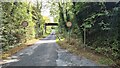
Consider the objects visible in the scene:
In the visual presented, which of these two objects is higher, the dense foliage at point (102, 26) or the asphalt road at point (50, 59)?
the dense foliage at point (102, 26)

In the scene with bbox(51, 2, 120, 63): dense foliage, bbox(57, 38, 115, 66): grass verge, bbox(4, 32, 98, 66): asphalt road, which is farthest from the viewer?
bbox(51, 2, 120, 63): dense foliage

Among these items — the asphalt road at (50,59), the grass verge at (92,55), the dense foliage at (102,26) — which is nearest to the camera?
the grass verge at (92,55)

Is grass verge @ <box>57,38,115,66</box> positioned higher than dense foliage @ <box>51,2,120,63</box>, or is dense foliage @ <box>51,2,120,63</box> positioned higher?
dense foliage @ <box>51,2,120,63</box>

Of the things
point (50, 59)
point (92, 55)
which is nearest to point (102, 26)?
point (92, 55)

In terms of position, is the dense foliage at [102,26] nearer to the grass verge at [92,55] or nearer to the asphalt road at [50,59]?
the grass verge at [92,55]

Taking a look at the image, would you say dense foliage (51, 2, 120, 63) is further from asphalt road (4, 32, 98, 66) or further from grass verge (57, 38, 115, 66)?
asphalt road (4, 32, 98, 66)

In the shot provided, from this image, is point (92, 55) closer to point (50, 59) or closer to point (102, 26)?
point (102, 26)

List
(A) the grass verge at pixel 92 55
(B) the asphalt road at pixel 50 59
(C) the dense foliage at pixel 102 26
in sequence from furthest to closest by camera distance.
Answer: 1. (C) the dense foliage at pixel 102 26
2. (B) the asphalt road at pixel 50 59
3. (A) the grass verge at pixel 92 55

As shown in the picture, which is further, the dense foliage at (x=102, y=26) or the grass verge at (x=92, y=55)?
the dense foliage at (x=102, y=26)

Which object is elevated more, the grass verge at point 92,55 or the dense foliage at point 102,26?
the dense foliage at point 102,26

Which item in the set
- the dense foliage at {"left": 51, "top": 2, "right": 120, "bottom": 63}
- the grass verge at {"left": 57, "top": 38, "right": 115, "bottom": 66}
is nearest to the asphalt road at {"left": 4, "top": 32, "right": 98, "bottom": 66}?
the grass verge at {"left": 57, "top": 38, "right": 115, "bottom": 66}

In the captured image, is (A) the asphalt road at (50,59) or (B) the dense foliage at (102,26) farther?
(B) the dense foliage at (102,26)

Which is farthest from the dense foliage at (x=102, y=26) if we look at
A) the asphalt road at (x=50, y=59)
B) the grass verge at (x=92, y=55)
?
the asphalt road at (x=50, y=59)

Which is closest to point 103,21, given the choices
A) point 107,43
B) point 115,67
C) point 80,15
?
point 107,43
